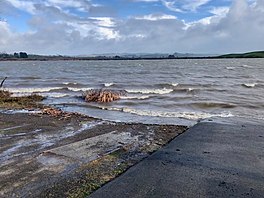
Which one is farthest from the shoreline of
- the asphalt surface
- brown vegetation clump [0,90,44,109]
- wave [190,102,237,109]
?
wave [190,102,237,109]

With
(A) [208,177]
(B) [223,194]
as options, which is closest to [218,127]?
(A) [208,177]

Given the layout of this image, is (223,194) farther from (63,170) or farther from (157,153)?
(63,170)

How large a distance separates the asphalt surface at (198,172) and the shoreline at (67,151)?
514 millimetres

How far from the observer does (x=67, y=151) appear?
28.1 ft

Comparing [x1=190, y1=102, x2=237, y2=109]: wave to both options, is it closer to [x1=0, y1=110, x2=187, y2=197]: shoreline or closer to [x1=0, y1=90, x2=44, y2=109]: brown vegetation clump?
[x1=0, y1=110, x2=187, y2=197]: shoreline

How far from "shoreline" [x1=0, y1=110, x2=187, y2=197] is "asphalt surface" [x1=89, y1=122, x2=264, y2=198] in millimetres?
514

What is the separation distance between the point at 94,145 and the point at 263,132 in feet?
19.5

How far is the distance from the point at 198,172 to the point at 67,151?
359 centimetres

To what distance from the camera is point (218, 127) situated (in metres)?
12.1

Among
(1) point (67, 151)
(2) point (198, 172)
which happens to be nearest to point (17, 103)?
(1) point (67, 151)

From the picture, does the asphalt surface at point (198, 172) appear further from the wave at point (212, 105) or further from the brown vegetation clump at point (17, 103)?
the brown vegetation clump at point (17, 103)

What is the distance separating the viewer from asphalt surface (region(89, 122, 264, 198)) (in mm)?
5797

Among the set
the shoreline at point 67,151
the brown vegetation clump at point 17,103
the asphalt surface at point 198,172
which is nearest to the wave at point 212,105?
the shoreline at point 67,151

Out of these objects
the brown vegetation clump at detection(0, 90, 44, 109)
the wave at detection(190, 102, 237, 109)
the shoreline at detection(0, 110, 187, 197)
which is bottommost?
the wave at detection(190, 102, 237, 109)
